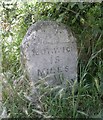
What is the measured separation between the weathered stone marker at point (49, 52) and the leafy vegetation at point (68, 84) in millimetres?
113

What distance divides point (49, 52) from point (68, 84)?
36 cm

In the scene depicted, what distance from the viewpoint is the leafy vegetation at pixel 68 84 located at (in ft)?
9.50

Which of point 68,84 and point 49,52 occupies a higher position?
point 49,52

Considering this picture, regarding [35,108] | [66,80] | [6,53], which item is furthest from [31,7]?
[35,108]

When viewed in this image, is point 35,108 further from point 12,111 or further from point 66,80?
point 66,80

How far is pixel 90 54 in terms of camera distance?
365cm

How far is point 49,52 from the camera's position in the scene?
3.31 meters

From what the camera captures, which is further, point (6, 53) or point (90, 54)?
point (6, 53)

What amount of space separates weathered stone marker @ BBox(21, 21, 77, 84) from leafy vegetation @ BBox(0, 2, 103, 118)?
113mm

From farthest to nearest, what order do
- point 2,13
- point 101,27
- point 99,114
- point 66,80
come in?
point 2,13, point 101,27, point 66,80, point 99,114

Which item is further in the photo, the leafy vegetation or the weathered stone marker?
the weathered stone marker

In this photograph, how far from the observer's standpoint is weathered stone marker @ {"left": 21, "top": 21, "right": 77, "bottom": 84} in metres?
3.24

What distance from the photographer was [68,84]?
3.27 meters

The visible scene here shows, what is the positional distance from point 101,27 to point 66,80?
70cm
